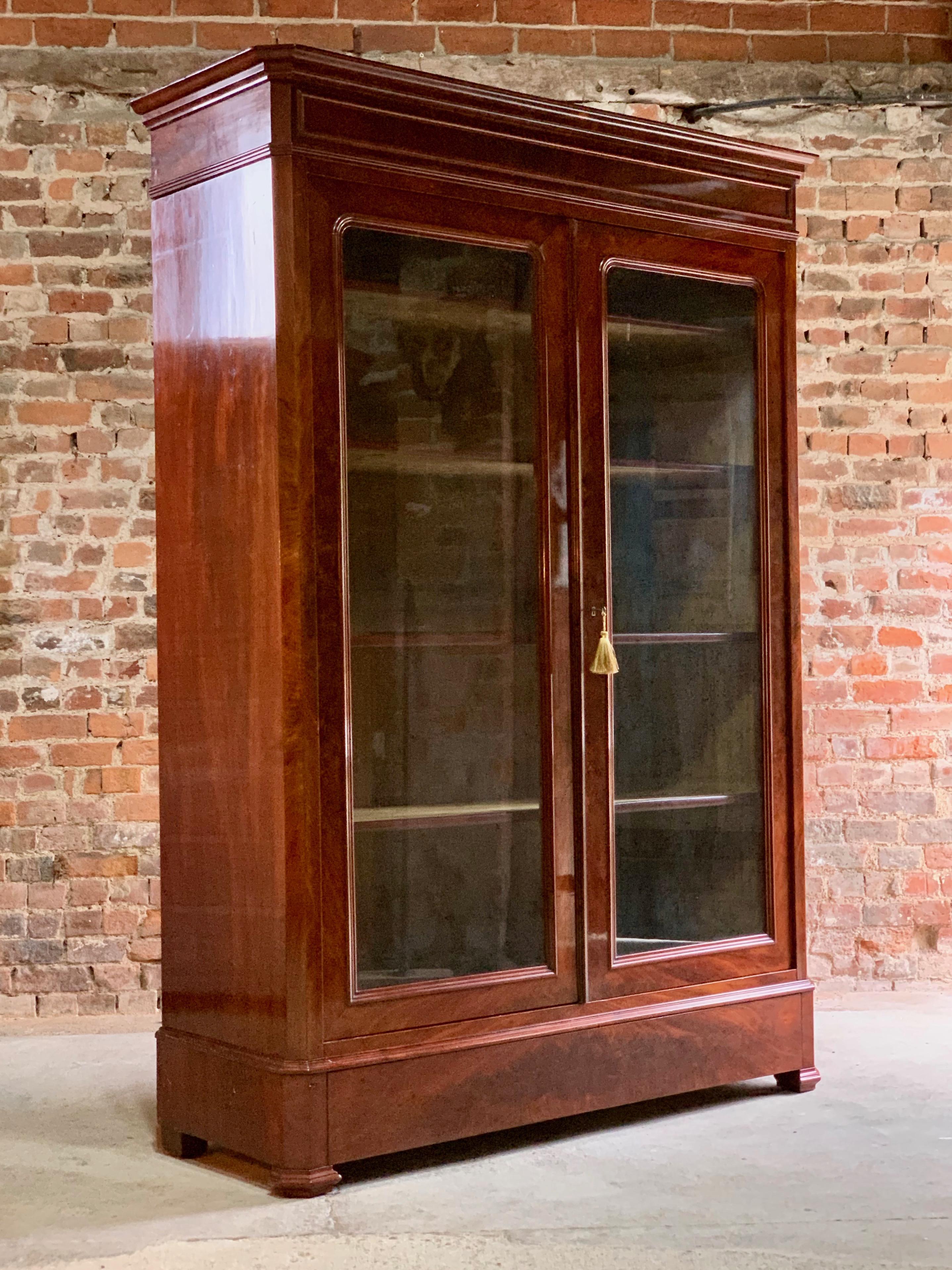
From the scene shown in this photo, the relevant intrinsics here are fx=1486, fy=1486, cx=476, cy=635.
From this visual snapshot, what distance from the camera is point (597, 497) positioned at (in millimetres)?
3271

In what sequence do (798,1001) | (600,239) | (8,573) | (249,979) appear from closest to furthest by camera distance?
(249,979), (600,239), (798,1001), (8,573)

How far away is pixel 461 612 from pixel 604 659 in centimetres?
35

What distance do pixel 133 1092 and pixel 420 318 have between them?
77.4 inches

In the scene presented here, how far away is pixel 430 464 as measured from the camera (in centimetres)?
308

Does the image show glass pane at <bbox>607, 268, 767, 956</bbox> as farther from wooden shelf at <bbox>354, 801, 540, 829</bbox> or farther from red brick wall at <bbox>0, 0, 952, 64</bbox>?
red brick wall at <bbox>0, 0, 952, 64</bbox>

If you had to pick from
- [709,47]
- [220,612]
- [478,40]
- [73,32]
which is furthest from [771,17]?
[220,612]

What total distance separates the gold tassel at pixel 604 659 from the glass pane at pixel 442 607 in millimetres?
139

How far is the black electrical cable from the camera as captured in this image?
443cm

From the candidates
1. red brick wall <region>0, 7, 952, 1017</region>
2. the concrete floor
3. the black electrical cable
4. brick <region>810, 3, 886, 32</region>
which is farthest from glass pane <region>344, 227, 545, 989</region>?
brick <region>810, 3, 886, 32</region>

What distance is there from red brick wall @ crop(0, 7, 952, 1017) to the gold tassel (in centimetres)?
149

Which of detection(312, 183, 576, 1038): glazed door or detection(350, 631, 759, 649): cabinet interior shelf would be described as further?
detection(350, 631, 759, 649): cabinet interior shelf

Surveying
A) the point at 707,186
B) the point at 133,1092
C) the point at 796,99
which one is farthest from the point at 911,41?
the point at 133,1092

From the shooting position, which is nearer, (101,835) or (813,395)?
(101,835)

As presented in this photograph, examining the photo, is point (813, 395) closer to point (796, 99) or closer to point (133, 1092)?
point (796, 99)
